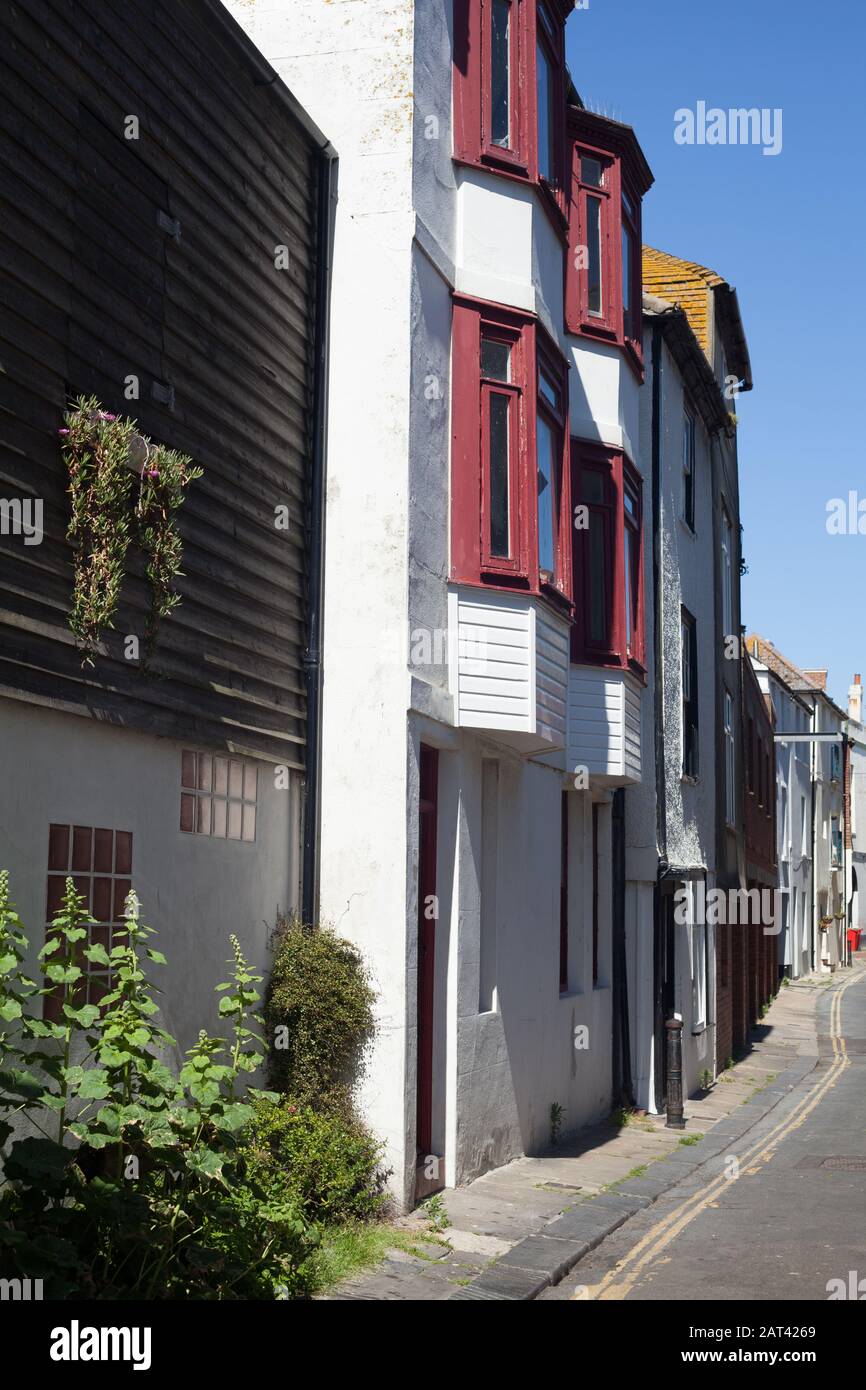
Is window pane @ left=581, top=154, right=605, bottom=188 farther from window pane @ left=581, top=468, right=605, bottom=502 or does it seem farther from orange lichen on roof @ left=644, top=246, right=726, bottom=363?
orange lichen on roof @ left=644, top=246, right=726, bottom=363

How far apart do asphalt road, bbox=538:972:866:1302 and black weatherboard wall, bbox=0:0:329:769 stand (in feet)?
13.1

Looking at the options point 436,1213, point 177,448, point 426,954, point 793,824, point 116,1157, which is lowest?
point 436,1213

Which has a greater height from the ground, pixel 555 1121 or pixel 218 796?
pixel 218 796

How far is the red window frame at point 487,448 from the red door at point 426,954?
5.01 ft

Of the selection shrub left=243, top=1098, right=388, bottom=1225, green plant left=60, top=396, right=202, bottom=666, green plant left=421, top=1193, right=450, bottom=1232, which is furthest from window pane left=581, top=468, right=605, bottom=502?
green plant left=60, top=396, right=202, bottom=666

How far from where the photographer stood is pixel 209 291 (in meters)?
9.38

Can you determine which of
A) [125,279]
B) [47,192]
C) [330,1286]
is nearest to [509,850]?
[330,1286]

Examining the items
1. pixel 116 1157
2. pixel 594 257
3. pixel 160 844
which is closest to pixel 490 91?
pixel 594 257

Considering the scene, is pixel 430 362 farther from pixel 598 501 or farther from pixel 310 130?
pixel 598 501

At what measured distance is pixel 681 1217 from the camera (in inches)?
447

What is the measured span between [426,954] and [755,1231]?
300cm

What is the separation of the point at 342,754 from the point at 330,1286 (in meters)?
3.75

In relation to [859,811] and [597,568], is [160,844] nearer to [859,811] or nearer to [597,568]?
[597,568]

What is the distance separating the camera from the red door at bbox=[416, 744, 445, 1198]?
11133mm
